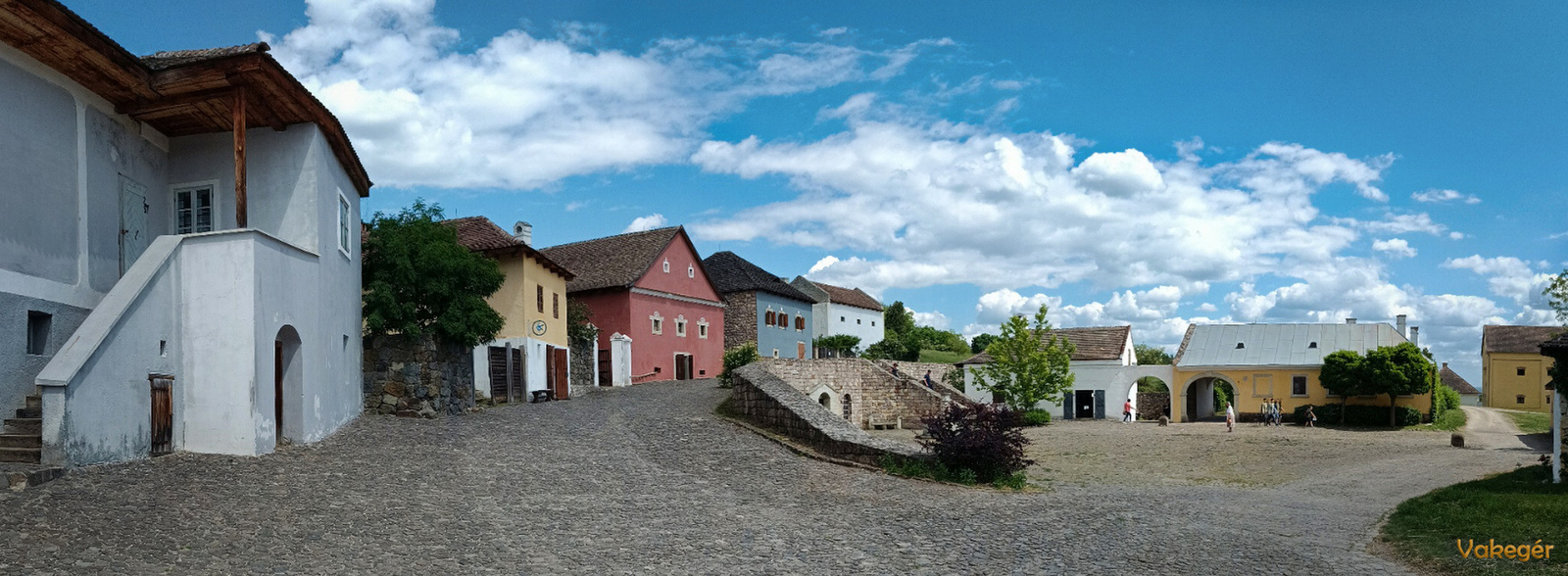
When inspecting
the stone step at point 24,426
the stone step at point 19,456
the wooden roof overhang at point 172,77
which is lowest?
the stone step at point 19,456

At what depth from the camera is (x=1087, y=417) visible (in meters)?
44.3

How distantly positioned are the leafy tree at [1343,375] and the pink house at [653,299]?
2587cm

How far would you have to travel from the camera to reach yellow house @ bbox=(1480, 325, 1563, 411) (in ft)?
180

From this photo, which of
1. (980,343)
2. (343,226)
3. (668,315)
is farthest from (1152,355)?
(343,226)

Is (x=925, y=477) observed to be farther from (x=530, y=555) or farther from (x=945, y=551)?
(x=530, y=555)

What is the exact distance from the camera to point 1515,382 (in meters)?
56.0

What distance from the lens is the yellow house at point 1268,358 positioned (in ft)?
139

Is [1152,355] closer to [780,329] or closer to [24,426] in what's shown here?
[780,329]

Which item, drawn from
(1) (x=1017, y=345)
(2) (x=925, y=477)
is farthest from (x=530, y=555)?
(1) (x=1017, y=345)

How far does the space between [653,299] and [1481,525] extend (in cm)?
2975

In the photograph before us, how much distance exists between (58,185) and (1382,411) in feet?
142

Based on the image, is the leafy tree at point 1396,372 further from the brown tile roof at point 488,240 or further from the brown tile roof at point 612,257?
the brown tile roof at point 488,240

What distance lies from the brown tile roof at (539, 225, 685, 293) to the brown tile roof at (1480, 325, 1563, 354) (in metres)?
49.7

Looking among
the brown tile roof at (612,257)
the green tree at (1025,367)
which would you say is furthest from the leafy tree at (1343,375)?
the brown tile roof at (612,257)
